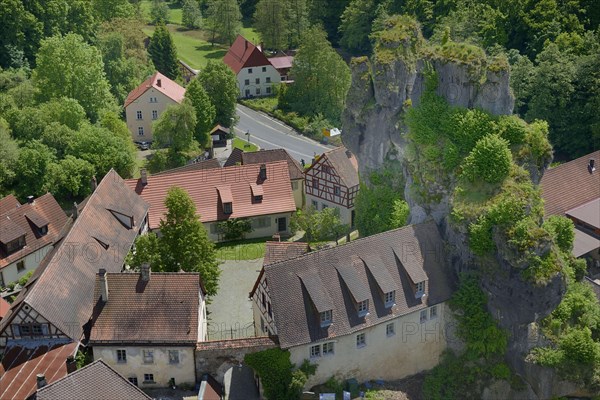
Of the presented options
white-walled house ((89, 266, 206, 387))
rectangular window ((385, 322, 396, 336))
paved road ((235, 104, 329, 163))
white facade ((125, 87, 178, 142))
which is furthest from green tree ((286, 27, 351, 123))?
white-walled house ((89, 266, 206, 387))

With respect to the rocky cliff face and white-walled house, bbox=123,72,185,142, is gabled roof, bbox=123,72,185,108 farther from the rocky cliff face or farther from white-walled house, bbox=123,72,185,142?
the rocky cliff face

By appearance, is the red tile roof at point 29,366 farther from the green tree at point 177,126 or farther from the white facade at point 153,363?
the green tree at point 177,126

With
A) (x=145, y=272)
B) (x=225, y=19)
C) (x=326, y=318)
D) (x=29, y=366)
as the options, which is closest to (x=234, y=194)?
(x=145, y=272)

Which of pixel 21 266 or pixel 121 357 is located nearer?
pixel 121 357

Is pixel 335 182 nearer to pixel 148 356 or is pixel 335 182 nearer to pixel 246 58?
pixel 148 356

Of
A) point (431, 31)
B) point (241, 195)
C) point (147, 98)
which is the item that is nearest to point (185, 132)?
point (147, 98)

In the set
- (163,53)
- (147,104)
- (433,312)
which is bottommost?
(433,312)

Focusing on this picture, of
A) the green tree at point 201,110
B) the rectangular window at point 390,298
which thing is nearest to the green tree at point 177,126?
the green tree at point 201,110
